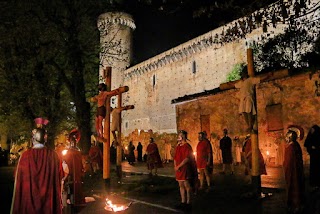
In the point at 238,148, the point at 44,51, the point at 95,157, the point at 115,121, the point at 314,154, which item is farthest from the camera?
the point at 238,148

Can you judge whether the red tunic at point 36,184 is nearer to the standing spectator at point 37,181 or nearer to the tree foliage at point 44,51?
the standing spectator at point 37,181

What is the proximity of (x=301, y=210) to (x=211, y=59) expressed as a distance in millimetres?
34867

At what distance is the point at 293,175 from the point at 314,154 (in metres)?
2.75

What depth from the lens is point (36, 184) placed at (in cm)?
519

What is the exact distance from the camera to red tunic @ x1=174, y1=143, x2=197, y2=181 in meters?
7.24

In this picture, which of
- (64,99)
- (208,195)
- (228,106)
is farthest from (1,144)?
(208,195)

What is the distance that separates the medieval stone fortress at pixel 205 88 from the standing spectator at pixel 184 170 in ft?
9.27

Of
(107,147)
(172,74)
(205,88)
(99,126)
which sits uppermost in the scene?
(172,74)

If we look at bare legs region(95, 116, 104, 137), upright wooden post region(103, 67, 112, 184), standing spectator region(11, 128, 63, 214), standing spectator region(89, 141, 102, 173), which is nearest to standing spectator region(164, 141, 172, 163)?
standing spectator region(89, 141, 102, 173)

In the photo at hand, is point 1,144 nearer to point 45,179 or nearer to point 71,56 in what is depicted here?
point 71,56

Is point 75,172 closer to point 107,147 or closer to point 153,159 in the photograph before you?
point 107,147

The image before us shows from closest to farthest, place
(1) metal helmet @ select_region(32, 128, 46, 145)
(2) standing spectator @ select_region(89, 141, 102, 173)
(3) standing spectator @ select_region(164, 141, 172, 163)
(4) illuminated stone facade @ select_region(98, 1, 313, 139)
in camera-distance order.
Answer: (1) metal helmet @ select_region(32, 128, 46, 145) < (2) standing spectator @ select_region(89, 141, 102, 173) < (3) standing spectator @ select_region(164, 141, 172, 163) < (4) illuminated stone facade @ select_region(98, 1, 313, 139)

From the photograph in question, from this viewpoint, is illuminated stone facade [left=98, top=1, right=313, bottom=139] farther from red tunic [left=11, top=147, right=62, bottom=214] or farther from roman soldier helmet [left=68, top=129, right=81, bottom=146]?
red tunic [left=11, top=147, right=62, bottom=214]

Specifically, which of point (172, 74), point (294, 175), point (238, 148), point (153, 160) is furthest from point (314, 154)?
point (172, 74)
